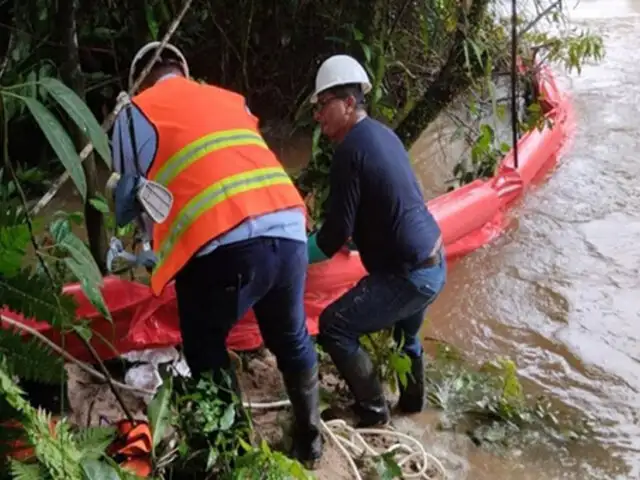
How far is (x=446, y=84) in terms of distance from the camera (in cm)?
461

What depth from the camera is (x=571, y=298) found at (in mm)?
4922

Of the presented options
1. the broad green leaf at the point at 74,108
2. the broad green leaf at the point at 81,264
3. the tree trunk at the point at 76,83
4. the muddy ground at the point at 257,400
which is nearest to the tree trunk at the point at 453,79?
the muddy ground at the point at 257,400

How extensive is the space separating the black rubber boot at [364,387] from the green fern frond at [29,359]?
1.46 m

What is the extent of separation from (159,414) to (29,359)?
0.62 meters

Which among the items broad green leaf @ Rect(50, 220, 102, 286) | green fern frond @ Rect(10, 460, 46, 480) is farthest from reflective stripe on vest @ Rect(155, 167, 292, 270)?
green fern frond @ Rect(10, 460, 46, 480)

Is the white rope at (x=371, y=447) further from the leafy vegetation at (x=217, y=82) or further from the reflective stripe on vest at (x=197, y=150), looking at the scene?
the reflective stripe on vest at (x=197, y=150)

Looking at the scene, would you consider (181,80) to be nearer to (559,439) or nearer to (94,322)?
(94,322)

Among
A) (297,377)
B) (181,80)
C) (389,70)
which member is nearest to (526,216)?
(389,70)

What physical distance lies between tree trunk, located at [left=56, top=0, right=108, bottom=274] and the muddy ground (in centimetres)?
71

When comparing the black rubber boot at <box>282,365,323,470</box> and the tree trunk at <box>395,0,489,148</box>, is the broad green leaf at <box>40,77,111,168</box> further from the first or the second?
the tree trunk at <box>395,0,489,148</box>

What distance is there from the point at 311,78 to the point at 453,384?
Result: 323 cm

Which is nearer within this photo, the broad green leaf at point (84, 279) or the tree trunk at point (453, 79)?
the broad green leaf at point (84, 279)

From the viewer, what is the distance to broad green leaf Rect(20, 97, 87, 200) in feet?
4.91

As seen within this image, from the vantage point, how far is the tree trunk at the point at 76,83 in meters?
3.26
